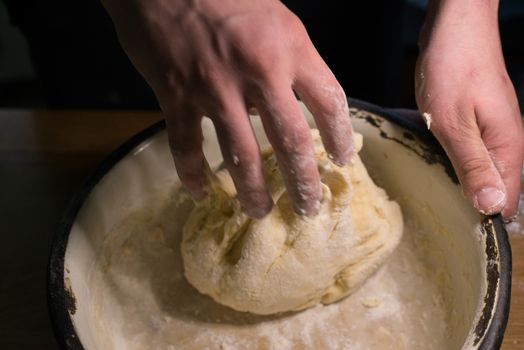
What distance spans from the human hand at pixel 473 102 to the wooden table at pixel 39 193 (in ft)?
0.76

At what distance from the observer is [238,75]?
0.67 m

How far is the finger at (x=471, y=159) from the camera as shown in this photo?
79 cm

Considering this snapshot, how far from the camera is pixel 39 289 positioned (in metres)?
1.03

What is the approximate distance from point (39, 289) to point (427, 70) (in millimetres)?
736

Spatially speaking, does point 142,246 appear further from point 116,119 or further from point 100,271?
point 116,119

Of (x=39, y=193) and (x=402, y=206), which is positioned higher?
(x=402, y=206)

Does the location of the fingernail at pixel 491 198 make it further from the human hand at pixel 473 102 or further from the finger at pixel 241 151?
the finger at pixel 241 151

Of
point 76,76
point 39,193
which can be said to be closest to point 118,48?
point 76,76

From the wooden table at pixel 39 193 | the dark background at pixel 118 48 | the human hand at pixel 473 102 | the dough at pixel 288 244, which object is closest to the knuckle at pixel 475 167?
the human hand at pixel 473 102

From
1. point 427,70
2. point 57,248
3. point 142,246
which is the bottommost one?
point 142,246

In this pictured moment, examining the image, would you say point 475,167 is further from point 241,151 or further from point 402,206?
point 241,151

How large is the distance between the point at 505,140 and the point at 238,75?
0.43 meters

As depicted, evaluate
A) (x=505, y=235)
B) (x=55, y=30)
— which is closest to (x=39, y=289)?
(x=55, y=30)

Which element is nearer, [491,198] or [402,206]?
[491,198]
